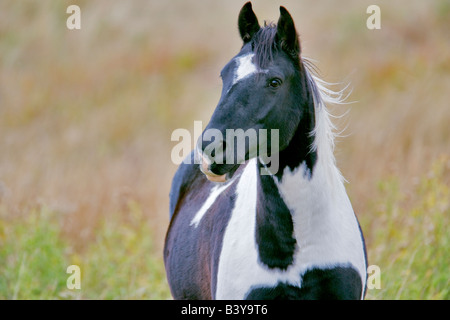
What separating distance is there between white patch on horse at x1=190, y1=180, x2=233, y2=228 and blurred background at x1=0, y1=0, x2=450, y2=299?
65 cm

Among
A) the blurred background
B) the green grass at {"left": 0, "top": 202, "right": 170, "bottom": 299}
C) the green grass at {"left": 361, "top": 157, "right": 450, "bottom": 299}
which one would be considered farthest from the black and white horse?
the green grass at {"left": 0, "top": 202, "right": 170, "bottom": 299}

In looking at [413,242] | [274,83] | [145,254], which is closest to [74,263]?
[145,254]

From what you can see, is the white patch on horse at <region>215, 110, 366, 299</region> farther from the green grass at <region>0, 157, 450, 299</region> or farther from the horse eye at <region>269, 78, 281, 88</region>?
the green grass at <region>0, 157, 450, 299</region>

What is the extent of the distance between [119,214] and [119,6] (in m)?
8.74

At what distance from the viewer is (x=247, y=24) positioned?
106 inches

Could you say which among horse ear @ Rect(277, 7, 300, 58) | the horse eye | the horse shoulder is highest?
horse ear @ Rect(277, 7, 300, 58)

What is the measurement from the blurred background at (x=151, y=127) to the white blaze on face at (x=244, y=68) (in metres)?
0.61

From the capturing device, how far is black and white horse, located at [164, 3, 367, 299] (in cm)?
241

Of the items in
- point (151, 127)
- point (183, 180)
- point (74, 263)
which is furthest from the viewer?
point (151, 127)

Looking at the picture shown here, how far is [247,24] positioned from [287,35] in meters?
0.27

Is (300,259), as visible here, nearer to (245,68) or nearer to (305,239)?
(305,239)

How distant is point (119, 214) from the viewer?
6.53 metres

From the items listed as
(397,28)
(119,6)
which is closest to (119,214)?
(397,28)

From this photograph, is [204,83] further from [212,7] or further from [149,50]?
[212,7]
